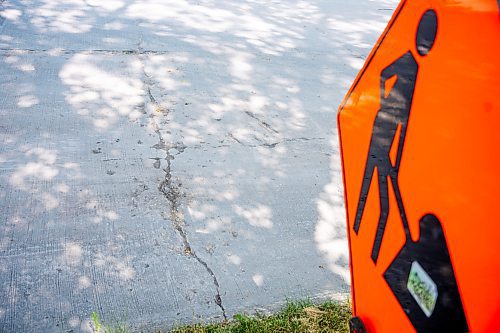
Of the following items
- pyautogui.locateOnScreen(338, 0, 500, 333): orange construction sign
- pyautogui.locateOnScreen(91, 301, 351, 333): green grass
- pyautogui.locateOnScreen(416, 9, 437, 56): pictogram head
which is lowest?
pyautogui.locateOnScreen(91, 301, 351, 333): green grass

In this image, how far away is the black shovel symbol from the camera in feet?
3.27

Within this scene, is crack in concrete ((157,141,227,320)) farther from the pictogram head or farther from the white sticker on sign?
the pictogram head

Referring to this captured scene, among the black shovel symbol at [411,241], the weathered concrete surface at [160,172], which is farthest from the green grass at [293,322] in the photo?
the black shovel symbol at [411,241]

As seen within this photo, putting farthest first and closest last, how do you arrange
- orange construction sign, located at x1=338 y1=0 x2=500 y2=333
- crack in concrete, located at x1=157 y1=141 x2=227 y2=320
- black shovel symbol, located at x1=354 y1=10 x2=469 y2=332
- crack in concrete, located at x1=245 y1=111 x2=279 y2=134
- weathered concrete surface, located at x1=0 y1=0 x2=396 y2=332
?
crack in concrete, located at x1=245 y1=111 x2=279 y2=134 → crack in concrete, located at x1=157 y1=141 x2=227 y2=320 → weathered concrete surface, located at x1=0 y1=0 x2=396 y2=332 → black shovel symbol, located at x1=354 y1=10 x2=469 y2=332 → orange construction sign, located at x1=338 y1=0 x2=500 y2=333

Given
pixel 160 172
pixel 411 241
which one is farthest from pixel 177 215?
pixel 411 241

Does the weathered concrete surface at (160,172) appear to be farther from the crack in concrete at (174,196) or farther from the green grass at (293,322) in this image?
the green grass at (293,322)

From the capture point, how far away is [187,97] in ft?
16.2

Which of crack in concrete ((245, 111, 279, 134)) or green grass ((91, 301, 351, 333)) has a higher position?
crack in concrete ((245, 111, 279, 134))

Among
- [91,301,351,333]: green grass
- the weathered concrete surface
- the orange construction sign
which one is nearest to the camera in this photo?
the orange construction sign

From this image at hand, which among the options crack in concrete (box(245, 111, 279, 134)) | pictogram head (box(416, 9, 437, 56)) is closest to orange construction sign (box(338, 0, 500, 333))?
pictogram head (box(416, 9, 437, 56))

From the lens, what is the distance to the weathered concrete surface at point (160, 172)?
275 cm

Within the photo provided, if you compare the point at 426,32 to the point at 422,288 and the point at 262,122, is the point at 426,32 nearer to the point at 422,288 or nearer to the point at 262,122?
the point at 422,288

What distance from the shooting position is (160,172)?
376cm

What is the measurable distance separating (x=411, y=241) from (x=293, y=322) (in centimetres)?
159
